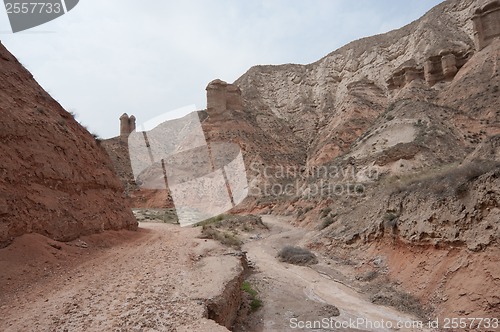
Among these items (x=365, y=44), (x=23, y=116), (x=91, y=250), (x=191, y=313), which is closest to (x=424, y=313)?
(x=191, y=313)

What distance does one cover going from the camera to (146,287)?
19.9 feet

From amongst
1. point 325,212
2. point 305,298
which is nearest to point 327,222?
point 325,212

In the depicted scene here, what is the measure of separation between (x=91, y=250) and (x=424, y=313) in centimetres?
837

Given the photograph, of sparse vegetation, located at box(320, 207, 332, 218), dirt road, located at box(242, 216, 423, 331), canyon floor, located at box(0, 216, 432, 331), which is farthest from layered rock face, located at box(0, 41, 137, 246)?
sparse vegetation, located at box(320, 207, 332, 218)

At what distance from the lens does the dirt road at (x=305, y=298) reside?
733 centimetres

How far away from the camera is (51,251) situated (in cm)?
739

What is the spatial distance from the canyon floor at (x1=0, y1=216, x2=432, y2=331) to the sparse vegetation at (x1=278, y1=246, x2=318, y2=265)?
0.55 m

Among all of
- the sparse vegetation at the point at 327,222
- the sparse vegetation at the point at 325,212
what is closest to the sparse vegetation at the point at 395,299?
the sparse vegetation at the point at 327,222

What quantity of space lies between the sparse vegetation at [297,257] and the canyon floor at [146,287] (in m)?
0.55

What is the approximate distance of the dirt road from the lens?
7332 mm

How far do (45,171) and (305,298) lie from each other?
25.4 feet

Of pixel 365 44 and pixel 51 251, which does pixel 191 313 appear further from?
pixel 365 44

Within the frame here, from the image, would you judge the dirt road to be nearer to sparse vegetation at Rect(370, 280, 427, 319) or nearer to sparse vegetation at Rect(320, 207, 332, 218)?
sparse vegetation at Rect(370, 280, 427, 319)

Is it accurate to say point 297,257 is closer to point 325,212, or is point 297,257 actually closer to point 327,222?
point 327,222
